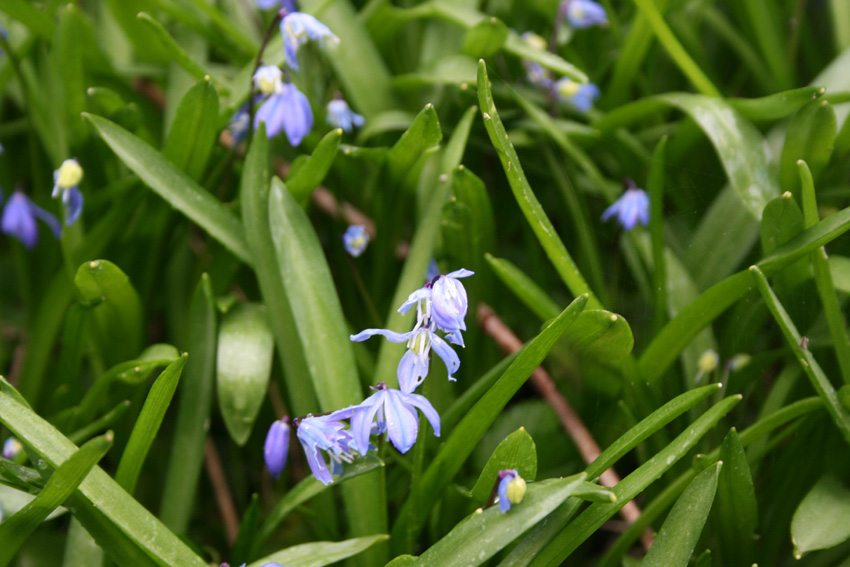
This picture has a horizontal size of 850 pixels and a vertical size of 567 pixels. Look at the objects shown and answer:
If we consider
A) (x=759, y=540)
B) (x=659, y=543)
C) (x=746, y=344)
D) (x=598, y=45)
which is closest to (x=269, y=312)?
(x=659, y=543)

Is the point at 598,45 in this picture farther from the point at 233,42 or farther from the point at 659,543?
the point at 659,543

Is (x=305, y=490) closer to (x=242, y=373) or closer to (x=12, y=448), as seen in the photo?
(x=242, y=373)

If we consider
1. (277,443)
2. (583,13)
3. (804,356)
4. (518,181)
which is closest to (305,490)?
(277,443)

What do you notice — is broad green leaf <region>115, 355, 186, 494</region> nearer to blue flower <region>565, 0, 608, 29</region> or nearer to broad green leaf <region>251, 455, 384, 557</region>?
broad green leaf <region>251, 455, 384, 557</region>

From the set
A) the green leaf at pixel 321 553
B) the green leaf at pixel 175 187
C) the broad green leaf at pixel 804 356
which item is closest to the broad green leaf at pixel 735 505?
the broad green leaf at pixel 804 356

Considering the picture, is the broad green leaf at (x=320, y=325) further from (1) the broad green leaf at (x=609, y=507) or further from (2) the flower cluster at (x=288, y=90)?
(1) the broad green leaf at (x=609, y=507)

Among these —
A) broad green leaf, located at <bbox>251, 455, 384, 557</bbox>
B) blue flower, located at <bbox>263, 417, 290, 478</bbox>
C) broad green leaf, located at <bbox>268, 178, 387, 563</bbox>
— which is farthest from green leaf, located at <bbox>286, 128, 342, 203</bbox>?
broad green leaf, located at <bbox>251, 455, 384, 557</bbox>
